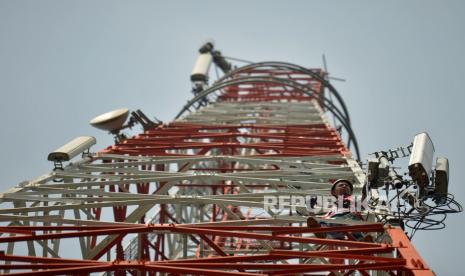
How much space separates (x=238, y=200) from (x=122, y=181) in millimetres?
2843

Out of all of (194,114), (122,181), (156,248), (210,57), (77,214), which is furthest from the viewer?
(210,57)

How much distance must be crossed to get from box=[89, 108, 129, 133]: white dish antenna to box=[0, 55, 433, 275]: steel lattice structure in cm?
59

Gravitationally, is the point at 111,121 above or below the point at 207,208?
above

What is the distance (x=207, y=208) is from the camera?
87.1 ft

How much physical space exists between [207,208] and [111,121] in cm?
756

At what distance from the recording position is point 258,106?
96.6ft

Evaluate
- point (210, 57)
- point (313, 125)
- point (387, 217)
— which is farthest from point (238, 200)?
point (210, 57)

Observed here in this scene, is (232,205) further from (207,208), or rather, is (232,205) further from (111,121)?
(207,208)

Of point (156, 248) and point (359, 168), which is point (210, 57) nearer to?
point (156, 248)

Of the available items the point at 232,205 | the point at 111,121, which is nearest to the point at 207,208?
the point at 111,121

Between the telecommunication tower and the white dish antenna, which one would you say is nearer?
the telecommunication tower

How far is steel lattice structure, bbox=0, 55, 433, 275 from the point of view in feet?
33.0

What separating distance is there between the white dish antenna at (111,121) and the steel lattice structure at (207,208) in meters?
0.59

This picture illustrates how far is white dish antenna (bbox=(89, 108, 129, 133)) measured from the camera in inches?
797
